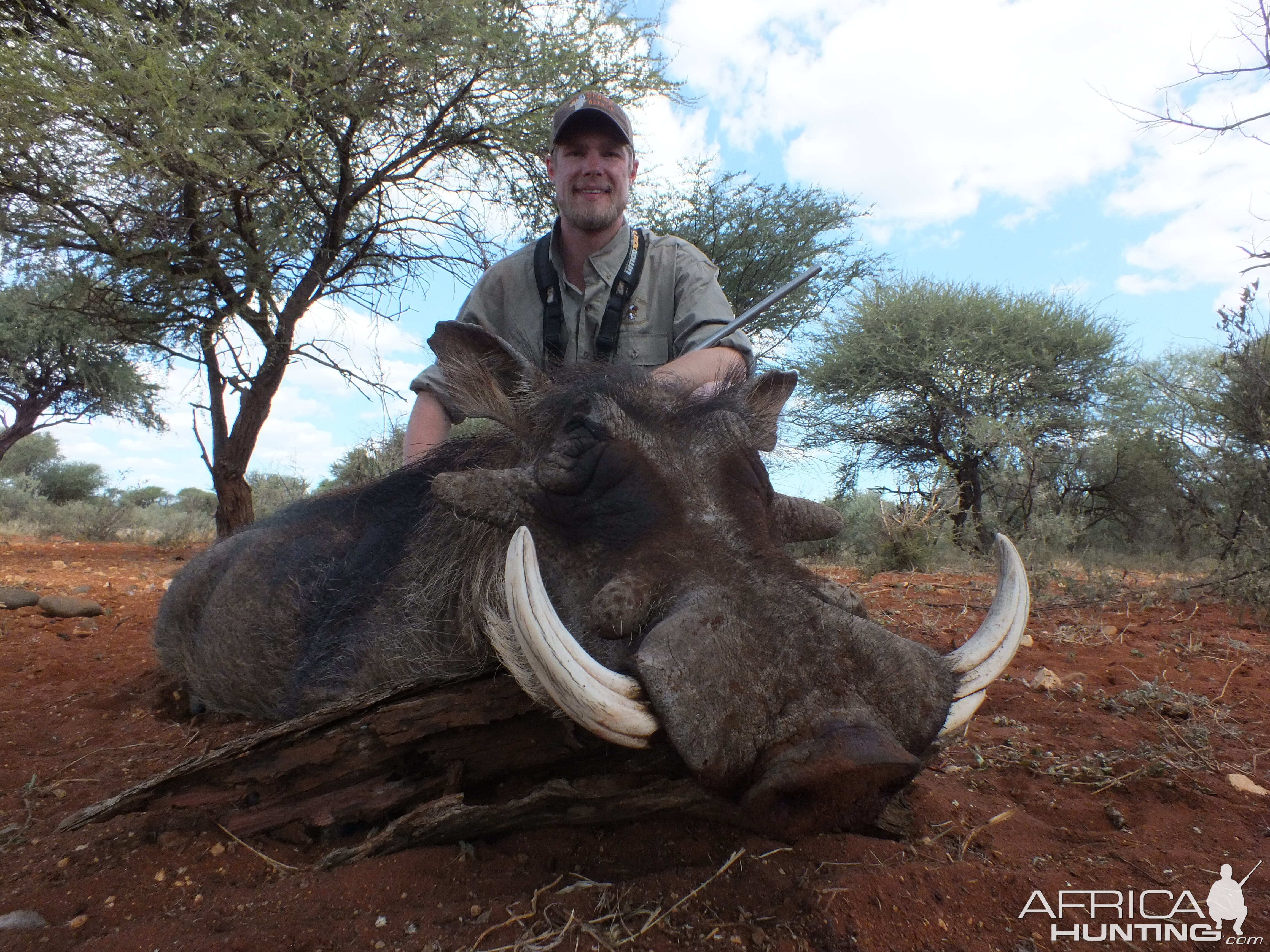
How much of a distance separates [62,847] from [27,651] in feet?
9.21

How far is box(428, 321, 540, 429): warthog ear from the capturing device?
244 centimetres

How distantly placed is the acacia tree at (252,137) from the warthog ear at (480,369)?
4939 millimetres

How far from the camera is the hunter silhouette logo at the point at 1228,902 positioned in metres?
1.45

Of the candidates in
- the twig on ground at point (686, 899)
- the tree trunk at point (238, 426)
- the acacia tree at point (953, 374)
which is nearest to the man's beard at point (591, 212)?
the twig on ground at point (686, 899)

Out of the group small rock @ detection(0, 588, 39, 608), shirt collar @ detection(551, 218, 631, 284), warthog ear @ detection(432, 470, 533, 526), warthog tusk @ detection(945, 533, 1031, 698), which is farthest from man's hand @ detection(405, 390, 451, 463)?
small rock @ detection(0, 588, 39, 608)

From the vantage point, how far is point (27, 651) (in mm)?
4074

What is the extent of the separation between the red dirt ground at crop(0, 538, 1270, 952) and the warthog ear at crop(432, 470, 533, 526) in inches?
31.6

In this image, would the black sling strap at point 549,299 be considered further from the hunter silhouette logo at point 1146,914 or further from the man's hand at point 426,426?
the hunter silhouette logo at point 1146,914

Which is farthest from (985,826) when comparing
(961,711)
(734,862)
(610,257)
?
(610,257)

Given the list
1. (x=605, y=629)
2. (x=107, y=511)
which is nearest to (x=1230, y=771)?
(x=605, y=629)

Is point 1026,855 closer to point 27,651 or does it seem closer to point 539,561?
point 539,561

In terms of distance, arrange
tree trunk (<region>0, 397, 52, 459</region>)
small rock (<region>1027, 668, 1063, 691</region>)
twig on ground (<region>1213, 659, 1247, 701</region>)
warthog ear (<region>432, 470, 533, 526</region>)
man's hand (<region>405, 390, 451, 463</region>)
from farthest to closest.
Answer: tree trunk (<region>0, 397, 52, 459</region>)
man's hand (<region>405, 390, 451, 463</region>)
small rock (<region>1027, 668, 1063, 691</region>)
twig on ground (<region>1213, 659, 1247, 701</region>)
warthog ear (<region>432, 470, 533, 526</region>)

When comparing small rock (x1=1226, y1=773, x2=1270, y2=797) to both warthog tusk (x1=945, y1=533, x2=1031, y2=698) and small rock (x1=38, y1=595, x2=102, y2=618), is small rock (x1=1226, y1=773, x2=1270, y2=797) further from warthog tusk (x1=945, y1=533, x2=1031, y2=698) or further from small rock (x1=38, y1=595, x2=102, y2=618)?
small rock (x1=38, y1=595, x2=102, y2=618)

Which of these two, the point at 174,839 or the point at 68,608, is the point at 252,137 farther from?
the point at 174,839
